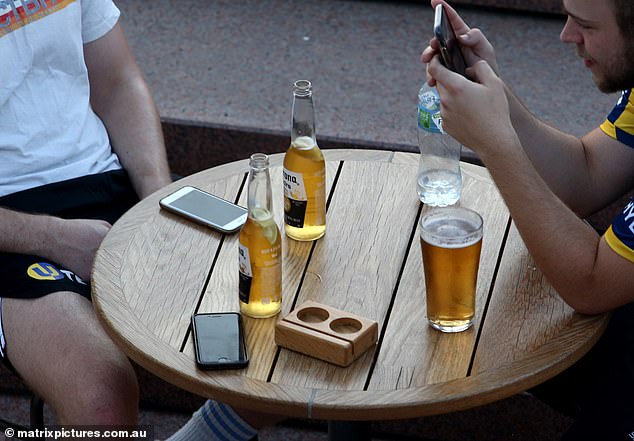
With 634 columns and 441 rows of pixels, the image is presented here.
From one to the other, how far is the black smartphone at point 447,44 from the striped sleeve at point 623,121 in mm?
322

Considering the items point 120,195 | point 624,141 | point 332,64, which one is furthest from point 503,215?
point 332,64

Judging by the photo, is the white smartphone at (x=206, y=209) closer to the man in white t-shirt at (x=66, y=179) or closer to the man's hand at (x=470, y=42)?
the man in white t-shirt at (x=66, y=179)

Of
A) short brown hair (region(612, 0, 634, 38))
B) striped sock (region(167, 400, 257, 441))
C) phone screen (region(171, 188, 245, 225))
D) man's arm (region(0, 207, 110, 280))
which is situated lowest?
striped sock (region(167, 400, 257, 441))

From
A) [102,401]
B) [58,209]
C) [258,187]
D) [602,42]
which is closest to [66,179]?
[58,209]

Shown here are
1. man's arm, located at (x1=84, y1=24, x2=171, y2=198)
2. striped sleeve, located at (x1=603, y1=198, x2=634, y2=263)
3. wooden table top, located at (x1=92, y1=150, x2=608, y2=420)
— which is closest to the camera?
wooden table top, located at (x1=92, y1=150, x2=608, y2=420)

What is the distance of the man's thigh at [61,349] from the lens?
174 centimetres

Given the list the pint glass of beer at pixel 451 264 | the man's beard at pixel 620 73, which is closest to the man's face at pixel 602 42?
the man's beard at pixel 620 73

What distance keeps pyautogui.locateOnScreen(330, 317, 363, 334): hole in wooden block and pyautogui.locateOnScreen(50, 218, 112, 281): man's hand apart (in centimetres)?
62

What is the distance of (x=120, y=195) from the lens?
2189 mm

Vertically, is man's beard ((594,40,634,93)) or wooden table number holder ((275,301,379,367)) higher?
man's beard ((594,40,634,93))

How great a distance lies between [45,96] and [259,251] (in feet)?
2.70

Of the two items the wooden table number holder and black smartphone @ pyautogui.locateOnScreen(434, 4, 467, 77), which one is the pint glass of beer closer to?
the wooden table number holder

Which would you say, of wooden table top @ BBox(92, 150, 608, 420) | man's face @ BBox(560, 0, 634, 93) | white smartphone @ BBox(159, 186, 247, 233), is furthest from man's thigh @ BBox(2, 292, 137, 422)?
man's face @ BBox(560, 0, 634, 93)

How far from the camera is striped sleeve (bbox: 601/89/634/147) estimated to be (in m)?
1.88
